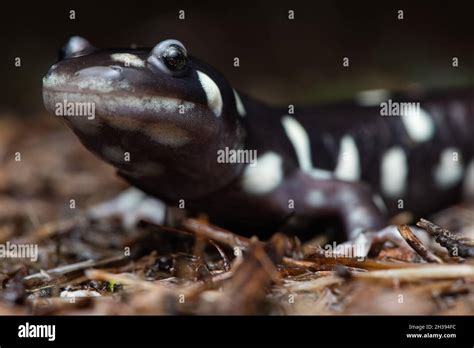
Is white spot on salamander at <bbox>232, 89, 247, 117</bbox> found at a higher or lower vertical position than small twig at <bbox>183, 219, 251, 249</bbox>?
higher

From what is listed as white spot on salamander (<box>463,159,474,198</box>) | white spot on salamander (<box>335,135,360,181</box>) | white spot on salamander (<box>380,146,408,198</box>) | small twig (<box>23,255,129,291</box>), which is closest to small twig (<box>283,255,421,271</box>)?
small twig (<box>23,255,129,291</box>)

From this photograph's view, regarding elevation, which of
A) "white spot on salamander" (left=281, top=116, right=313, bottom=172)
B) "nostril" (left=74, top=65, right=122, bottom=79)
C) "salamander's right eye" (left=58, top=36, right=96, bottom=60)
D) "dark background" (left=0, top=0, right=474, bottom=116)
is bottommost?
"white spot on salamander" (left=281, top=116, right=313, bottom=172)

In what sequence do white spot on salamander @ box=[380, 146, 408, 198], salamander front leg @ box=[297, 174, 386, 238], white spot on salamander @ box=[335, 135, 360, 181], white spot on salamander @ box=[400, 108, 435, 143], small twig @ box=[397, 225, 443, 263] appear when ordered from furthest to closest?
white spot on salamander @ box=[400, 108, 435, 143] → white spot on salamander @ box=[380, 146, 408, 198] → white spot on salamander @ box=[335, 135, 360, 181] → salamander front leg @ box=[297, 174, 386, 238] → small twig @ box=[397, 225, 443, 263]

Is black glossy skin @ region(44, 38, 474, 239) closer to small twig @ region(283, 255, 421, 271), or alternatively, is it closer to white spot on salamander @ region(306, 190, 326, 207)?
white spot on salamander @ region(306, 190, 326, 207)

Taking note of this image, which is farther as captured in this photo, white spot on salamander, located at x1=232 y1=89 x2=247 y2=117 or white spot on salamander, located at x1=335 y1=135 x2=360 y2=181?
white spot on salamander, located at x1=335 y1=135 x2=360 y2=181

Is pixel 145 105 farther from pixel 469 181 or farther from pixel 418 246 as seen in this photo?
pixel 469 181

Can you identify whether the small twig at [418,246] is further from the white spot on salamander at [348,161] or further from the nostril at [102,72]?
the nostril at [102,72]

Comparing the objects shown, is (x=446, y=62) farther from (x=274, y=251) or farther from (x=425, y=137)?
(x=274, y=251)
